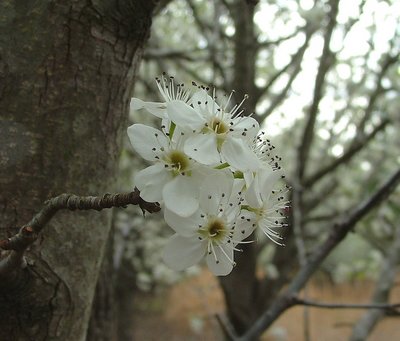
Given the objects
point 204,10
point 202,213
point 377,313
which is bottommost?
point 377,313

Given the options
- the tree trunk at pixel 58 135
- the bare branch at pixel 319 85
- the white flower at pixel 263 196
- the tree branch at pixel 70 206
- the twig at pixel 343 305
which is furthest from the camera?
the bare branch at pixel 319 85

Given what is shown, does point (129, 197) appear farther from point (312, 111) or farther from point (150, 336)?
point (150, 336)

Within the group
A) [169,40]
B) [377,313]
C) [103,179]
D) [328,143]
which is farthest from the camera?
[169,40]

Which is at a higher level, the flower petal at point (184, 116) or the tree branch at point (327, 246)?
the flower petal at point (184, 116)

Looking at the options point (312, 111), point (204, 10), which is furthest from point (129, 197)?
point (204, 10)

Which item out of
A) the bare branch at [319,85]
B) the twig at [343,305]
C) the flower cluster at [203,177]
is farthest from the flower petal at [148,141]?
the bare branch at [319,85]

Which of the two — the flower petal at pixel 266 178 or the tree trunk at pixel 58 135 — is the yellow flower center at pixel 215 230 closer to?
the flower petal at pixel 266 178

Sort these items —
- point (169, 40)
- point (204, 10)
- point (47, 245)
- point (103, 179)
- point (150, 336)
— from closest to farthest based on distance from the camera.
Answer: point (47, 245) < point (103, 179) < point (204, 10) < point (169, 40) < point (150, 336)

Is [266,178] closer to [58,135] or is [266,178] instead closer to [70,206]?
[70,206]
